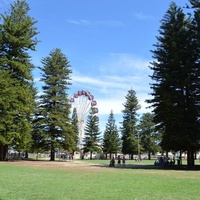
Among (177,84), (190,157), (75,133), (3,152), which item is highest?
(177,84)

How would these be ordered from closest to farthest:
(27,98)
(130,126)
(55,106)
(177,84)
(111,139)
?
(177,84), (27,98), (55,106), (130,126), (111,139)

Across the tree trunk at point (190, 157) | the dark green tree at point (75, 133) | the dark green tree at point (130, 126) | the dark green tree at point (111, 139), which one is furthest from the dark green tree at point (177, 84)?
the dark green tree at point (111, 139)

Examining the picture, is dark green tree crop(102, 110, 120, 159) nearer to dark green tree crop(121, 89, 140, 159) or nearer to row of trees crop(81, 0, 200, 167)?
dark green tree crop(121, 89, 140, 159)

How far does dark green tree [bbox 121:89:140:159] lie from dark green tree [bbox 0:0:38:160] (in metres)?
Result: 46.7

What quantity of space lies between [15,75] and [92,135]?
5770 cm

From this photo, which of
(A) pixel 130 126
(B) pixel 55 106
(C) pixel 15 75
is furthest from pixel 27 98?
(A) pixel 130 126

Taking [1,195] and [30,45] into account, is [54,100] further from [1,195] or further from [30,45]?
[1,195]

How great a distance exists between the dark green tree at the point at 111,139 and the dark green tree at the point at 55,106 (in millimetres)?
Answer: 40646

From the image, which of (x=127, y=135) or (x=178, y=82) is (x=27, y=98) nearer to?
(x=178, y=82)

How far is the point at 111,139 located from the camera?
317 ft

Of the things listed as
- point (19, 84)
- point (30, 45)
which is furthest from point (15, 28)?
point (19, 84)

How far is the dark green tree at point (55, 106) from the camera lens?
53.8 meters

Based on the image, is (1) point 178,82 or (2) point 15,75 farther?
(2) point 15,75

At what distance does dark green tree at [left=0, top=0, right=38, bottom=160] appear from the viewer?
1523 inches
